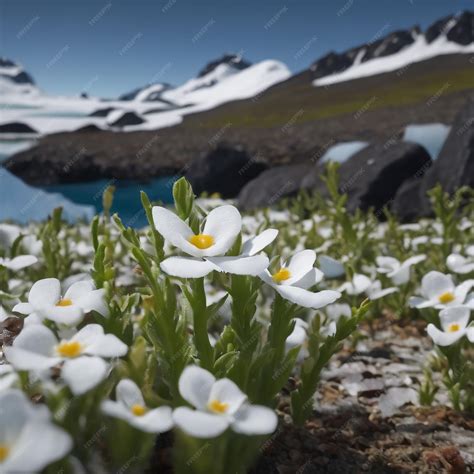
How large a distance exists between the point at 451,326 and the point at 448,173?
19.3 ft

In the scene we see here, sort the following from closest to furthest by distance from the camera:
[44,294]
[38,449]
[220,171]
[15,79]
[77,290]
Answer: [38,449], [44,294], [77,290], [220,171], [15,79]

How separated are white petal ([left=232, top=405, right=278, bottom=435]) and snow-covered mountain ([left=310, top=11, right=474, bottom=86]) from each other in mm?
109568

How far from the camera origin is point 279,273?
1.39m

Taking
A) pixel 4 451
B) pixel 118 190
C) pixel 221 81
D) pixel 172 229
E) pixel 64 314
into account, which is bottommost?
pixel 4 451

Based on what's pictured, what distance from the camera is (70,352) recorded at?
1012 mm

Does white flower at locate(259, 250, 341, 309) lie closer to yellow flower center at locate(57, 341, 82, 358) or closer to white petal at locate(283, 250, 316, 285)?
white petal at locate(283, 250, 316, 285)

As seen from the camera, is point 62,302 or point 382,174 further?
point 382,174

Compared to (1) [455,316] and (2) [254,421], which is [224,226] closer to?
(2) [254,421]

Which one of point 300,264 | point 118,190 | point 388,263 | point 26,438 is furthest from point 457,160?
point 118,190

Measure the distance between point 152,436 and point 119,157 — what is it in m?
21.6

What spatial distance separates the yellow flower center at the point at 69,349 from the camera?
101 cm

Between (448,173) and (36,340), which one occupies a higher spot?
(36,340)

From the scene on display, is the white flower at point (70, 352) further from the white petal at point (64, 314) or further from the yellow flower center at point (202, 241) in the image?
the yellow flower center at point (202, 241)

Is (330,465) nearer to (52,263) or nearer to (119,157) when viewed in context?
(52,263)
